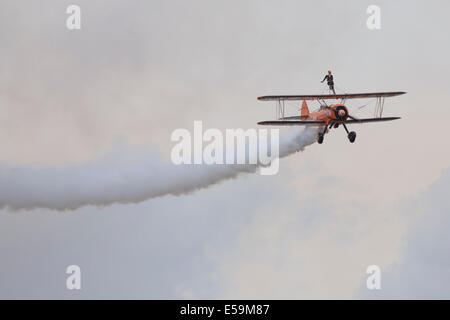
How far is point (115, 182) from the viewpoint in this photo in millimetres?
66438

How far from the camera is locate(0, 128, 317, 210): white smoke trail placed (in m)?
62.3

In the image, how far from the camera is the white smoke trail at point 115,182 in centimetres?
6231
